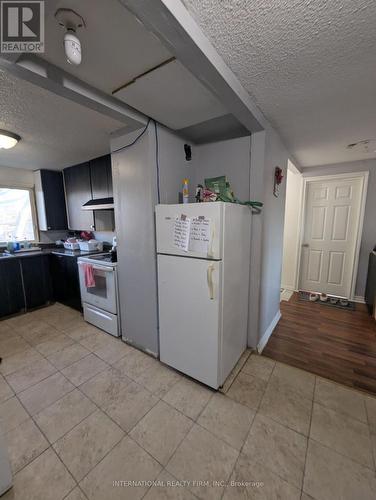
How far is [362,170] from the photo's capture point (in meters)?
3.23

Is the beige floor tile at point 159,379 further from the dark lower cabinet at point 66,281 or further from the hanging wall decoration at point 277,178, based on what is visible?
the hanging wall decoration at point 277,178

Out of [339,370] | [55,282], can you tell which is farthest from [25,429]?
[339,370]

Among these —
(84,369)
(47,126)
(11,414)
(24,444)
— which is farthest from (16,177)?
(24,444)

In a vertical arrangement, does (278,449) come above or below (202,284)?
below

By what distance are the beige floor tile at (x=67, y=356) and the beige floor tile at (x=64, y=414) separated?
1.44ft

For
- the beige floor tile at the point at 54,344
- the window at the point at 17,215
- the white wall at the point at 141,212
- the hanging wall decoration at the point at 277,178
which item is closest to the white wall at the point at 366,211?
the hanging wall decoration at the point at 277,178

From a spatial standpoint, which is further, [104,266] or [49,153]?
[49,153]

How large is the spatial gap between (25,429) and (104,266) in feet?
4.73

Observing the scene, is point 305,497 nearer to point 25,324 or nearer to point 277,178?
point 277,178

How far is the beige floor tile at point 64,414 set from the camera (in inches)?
56.2

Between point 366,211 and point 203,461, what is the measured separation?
12.8 ft

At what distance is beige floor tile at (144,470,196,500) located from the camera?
1.08 meters

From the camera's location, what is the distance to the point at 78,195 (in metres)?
3.45

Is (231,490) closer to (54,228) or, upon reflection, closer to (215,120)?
(215,120)
